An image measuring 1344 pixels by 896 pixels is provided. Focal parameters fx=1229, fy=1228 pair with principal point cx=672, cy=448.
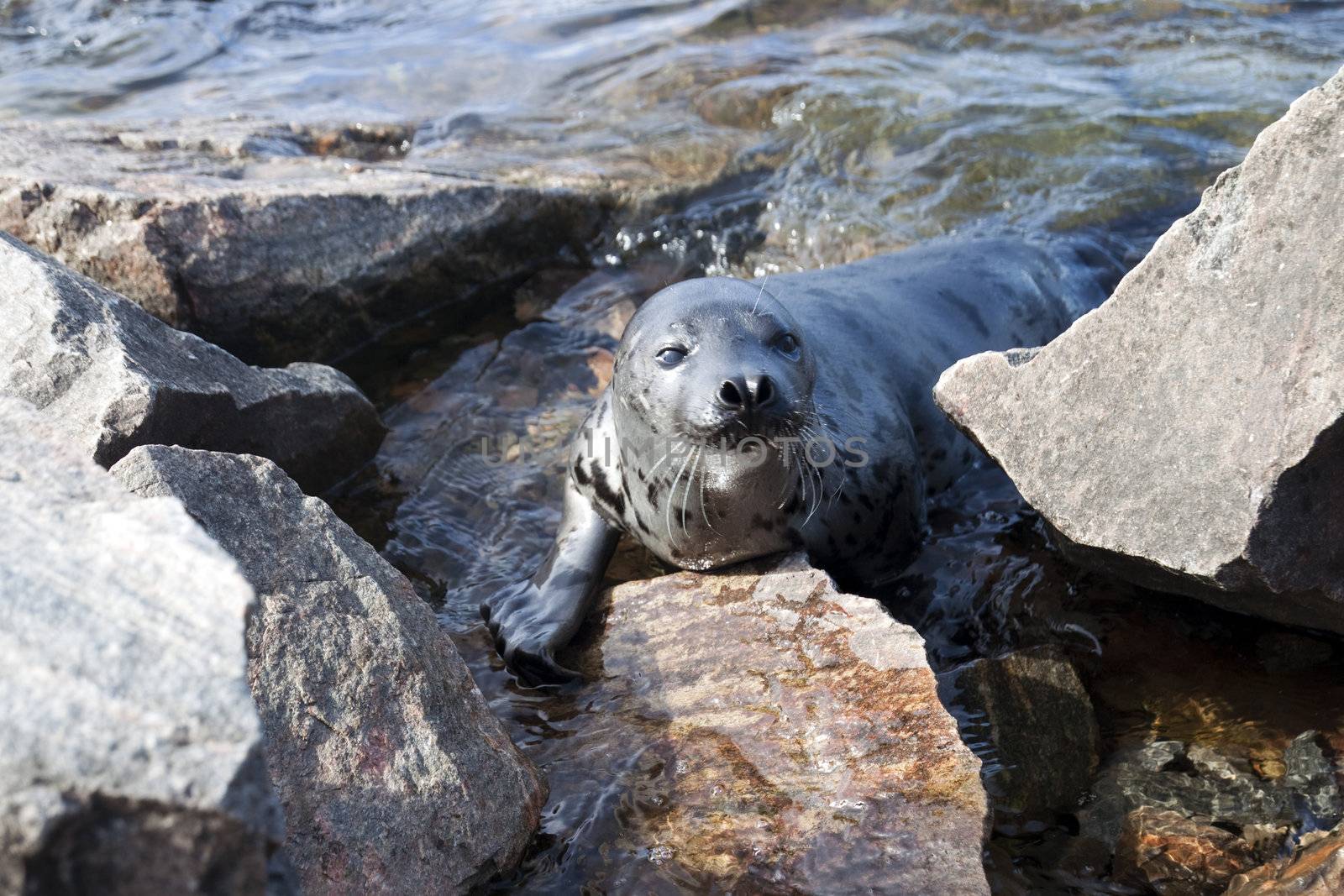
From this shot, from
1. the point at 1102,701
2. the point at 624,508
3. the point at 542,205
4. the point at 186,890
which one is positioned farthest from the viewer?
the point at 542,205

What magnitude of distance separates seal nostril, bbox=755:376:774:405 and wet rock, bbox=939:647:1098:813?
96 centimetres

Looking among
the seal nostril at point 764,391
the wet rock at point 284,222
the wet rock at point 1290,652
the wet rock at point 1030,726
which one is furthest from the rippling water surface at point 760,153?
the seal nostril at point 764,391

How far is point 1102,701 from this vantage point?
11.2 feet

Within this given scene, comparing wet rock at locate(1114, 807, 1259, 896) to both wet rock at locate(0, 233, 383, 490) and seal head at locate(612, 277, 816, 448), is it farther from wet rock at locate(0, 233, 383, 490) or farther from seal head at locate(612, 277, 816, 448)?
wet rock at locate(0, 233, 383, 490)

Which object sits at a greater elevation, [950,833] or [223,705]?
[223,705]

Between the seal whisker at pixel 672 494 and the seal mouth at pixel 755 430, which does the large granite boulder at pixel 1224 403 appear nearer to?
the seal mouth at pixel 755 430

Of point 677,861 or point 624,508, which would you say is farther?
point 624,508

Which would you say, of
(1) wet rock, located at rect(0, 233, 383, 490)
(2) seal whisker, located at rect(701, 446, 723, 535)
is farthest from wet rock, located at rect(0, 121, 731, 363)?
(2) seal whisker, located at rect(701, 446, 723, 535)

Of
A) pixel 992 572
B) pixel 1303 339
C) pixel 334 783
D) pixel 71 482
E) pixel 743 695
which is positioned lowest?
pixel 992 572

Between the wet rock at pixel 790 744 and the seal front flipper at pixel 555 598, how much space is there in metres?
0.13

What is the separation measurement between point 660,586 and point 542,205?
3231 millimetres

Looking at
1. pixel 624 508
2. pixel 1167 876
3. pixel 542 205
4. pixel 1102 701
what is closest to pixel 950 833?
pixel 1167 876

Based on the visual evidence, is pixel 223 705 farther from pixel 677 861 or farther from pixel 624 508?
pixel 624 508

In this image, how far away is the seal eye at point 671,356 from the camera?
3.62 metres
